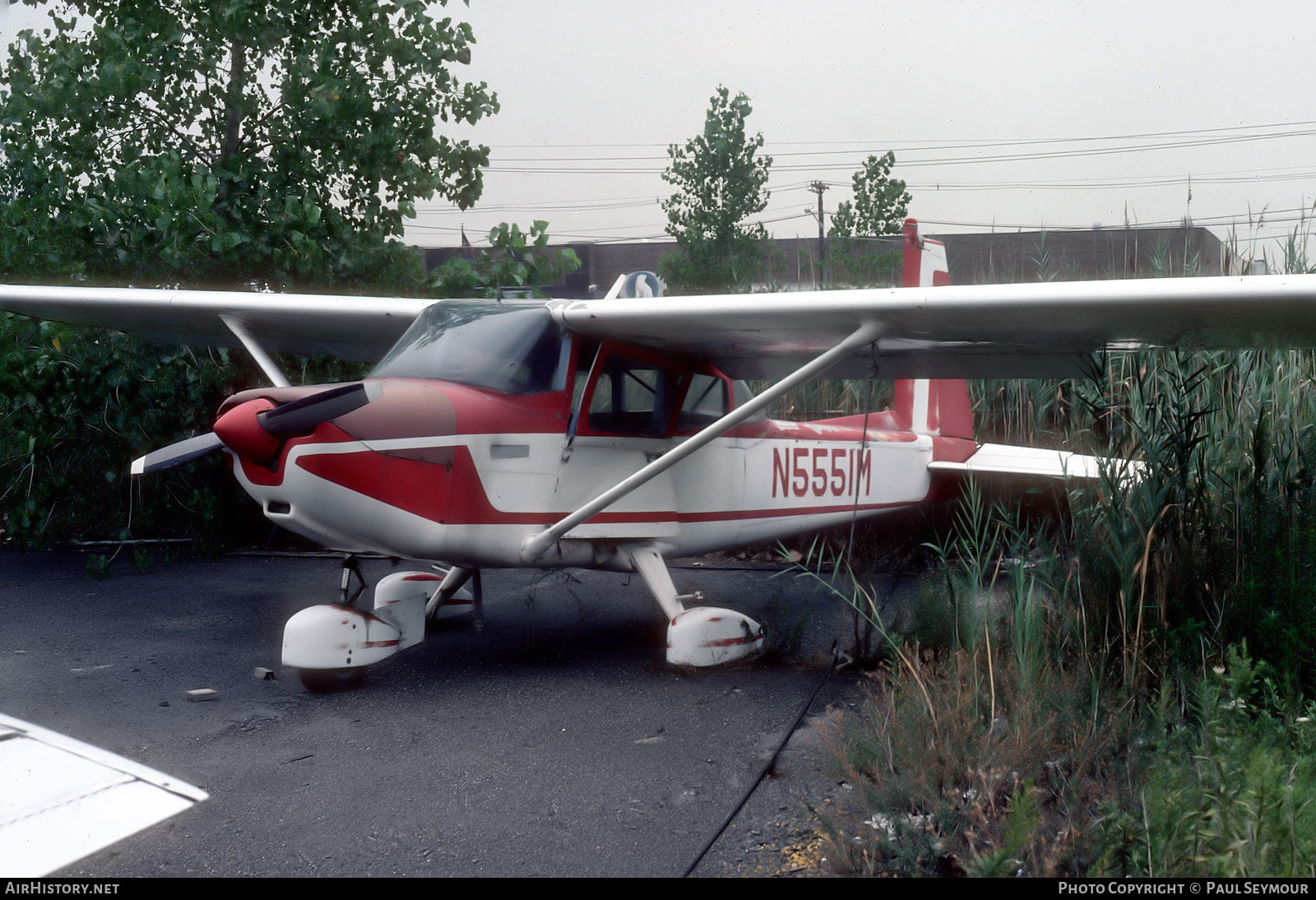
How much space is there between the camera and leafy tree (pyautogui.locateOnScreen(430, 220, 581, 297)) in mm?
8641

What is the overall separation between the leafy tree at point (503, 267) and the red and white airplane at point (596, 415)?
2.39m

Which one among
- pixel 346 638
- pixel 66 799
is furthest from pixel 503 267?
pixel 66 799

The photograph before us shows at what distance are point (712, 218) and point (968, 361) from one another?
18.8 meters

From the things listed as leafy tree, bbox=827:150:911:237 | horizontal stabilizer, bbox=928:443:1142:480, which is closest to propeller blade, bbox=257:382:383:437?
horizontal stabilizer, bbox=928:443:1142:480

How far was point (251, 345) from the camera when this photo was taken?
6133 millimetres

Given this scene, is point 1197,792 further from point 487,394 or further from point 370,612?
point 370,612

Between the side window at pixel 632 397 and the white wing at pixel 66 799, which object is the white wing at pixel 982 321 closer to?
the side window at pixel 632 397

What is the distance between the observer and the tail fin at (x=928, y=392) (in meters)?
7.36

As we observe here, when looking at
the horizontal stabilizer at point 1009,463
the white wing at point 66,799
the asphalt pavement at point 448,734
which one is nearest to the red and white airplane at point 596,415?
the asphalt pavement at point 448,734

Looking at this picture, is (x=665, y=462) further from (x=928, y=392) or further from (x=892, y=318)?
(x=928, y=392)

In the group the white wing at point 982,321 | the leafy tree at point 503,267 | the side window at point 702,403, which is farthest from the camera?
the leafy tree at point 503,267

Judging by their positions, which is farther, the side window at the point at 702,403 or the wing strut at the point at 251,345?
the wing strut at the point at 251,345

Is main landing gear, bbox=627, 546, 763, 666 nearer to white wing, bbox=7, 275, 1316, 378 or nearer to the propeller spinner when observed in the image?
white wing, bbox=7, 275, 1316, 378

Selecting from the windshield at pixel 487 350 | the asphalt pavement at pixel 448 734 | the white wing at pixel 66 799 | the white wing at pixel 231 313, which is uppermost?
the white wing at pixel 231 313
